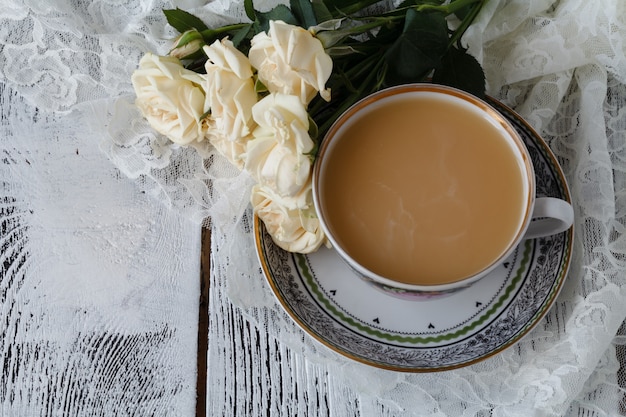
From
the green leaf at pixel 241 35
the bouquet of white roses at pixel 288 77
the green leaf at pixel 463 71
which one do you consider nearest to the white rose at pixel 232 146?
the bouquet of white roses at pixel 288 77

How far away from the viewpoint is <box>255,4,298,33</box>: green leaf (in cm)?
70

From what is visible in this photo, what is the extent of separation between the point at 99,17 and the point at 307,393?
558mm

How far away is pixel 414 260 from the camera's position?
691 millimetres

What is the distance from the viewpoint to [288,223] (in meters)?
0.72

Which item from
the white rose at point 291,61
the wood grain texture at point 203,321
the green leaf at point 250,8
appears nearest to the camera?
the white rose at point 291,61

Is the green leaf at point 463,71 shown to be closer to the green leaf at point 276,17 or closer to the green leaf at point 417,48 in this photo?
the green leaf at point 417,48

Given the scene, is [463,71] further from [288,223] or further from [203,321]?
[203,321]

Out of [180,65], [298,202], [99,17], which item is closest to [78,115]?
[99,17]

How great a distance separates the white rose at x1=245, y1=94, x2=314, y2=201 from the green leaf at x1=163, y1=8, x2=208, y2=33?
0.64ft

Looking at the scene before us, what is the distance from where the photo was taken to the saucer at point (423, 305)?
2.42 ft

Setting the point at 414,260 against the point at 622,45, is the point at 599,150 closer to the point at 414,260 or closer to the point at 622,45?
the point at 622,45

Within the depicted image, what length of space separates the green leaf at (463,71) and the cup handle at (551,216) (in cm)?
16

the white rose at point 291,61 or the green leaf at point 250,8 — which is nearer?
the white rose at point 291,61

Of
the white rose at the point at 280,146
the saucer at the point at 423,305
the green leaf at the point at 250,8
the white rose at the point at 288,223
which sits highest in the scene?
the green leaf at the point at 250,8
